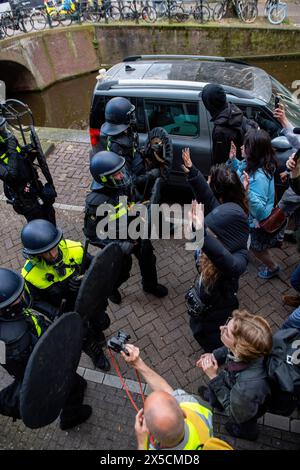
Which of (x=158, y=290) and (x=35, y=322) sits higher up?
(x=35, y=322)

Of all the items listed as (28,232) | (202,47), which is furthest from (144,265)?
(202,47)

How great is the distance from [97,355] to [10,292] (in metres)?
1.62

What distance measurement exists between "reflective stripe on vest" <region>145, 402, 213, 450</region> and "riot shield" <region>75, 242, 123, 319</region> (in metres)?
1.06

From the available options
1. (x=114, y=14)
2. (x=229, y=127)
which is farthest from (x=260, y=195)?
(x=114, y=14)

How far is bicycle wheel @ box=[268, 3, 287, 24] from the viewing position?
13.5 metres

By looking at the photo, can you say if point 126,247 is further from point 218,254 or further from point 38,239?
point 218,254

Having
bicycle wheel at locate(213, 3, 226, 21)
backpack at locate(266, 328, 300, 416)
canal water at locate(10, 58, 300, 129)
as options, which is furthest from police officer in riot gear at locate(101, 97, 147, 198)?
bicycle wheel at locate(213, 3, 226, 21)

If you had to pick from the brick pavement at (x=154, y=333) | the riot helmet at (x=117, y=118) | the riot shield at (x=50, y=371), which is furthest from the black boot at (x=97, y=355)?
the riot helmet at (x=117, y=118)

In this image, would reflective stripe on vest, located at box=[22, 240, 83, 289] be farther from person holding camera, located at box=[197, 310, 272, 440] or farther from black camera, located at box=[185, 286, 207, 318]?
person holding camera, located at box=[197, 310, 272, 440]

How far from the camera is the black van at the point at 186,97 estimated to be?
532cm

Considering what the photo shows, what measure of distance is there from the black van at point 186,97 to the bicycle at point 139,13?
998 centimetres

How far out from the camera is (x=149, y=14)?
47.6 feet

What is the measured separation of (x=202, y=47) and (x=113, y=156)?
40.2 ft

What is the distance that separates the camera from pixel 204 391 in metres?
3.66
